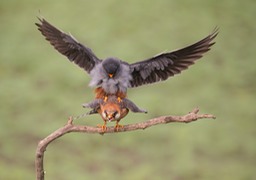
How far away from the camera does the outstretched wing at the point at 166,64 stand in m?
4.74

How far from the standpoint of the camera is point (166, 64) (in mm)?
4789

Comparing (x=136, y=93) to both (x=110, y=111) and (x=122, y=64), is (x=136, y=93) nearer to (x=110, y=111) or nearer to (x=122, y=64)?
(x=122, y=64)

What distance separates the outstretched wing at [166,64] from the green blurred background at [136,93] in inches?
103

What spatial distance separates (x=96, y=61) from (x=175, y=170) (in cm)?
291

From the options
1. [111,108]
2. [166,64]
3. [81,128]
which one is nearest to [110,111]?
[111,108]

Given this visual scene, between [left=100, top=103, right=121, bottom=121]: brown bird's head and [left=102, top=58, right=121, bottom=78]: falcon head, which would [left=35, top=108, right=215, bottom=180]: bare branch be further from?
[left=102, top=58, right=121, bottom=78]: falcon head

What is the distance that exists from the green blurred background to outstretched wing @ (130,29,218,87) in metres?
2.62

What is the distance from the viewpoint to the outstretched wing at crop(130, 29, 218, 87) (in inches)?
187

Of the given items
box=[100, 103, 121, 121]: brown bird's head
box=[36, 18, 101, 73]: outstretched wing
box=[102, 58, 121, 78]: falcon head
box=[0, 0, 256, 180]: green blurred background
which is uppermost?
box=[0, 0, 256, 180]: green blurred background

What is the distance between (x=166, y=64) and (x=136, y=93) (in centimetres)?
383

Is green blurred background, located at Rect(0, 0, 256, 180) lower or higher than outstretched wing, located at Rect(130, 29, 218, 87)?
higher

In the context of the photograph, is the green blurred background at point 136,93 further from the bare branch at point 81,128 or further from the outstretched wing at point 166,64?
the bare branch at point 81,128

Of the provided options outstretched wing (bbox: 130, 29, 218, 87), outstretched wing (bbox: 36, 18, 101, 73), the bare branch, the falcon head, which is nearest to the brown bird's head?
the bare branch

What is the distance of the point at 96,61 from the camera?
479cm
